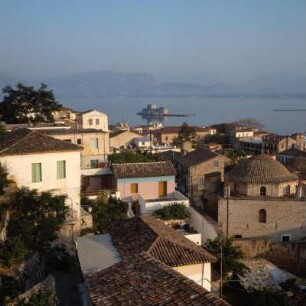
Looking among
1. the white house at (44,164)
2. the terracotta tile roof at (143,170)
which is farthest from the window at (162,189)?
the white house at (44,164)

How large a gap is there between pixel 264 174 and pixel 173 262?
1596 centimetres

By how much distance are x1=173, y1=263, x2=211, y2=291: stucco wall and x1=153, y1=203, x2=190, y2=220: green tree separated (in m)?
8.82

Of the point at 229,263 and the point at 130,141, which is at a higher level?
the point at 130,141

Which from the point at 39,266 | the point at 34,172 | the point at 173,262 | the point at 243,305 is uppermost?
the point at 34,172

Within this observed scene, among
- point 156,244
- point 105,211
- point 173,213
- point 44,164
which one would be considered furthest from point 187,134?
point 156,244

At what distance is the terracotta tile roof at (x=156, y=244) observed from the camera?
12.2 metres

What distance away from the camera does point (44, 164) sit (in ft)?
62.6

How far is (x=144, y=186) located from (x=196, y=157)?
975 centimetres

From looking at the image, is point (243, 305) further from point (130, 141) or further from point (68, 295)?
point (130, 141)

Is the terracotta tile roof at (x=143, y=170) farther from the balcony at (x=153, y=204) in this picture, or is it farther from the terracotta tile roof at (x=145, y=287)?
the terracotta tile roof at (x=145, y=287)

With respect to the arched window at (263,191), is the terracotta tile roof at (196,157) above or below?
above

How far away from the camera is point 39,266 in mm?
15734

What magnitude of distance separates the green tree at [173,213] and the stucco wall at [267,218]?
3410mm

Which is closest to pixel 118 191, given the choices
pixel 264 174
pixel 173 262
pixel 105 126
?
pixel 264 174
